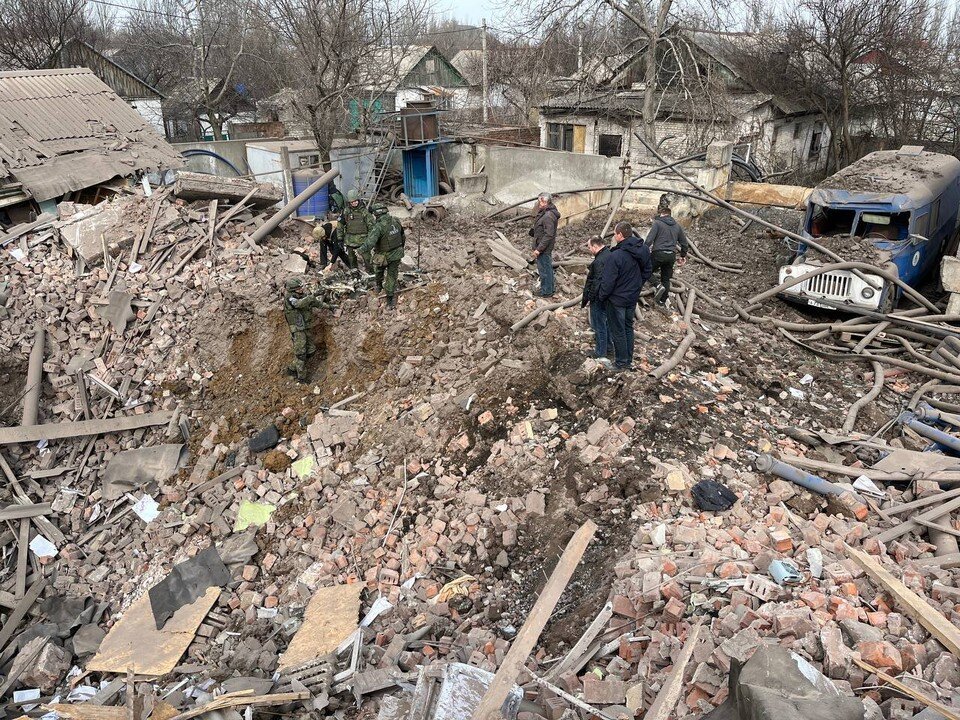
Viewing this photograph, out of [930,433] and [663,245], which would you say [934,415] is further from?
[663,245]

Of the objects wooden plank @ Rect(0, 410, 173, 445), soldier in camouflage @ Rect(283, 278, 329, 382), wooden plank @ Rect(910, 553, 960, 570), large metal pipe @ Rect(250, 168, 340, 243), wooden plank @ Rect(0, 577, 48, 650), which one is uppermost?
large metal pipe @ Rect(250, 168, 340, 243)

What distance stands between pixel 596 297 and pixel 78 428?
276 inches

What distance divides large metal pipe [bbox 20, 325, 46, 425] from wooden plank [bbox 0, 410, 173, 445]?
0.30 meters

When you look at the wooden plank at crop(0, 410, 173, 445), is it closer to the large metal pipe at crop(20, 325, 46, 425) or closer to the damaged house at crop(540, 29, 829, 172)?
the large metal pipe at crop(20, 325, 46, 425)

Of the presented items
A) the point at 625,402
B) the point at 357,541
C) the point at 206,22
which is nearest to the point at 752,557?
the point at 625,402

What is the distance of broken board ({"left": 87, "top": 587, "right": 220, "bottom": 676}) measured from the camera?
5914 mm

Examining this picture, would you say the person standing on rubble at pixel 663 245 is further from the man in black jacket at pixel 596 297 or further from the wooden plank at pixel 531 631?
the wooden plank at pixel 531 631

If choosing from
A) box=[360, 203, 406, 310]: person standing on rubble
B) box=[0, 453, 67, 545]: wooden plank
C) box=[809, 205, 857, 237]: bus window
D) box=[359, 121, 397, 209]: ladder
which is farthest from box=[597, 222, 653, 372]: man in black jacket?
box=[359, 121, 397, 209]: ladder

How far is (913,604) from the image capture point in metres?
4.12

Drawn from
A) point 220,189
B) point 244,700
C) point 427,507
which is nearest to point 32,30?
point 220,189

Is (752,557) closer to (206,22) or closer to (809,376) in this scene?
(809,376)

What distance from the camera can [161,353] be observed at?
9203 millimetres

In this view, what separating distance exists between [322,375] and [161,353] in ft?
8.08

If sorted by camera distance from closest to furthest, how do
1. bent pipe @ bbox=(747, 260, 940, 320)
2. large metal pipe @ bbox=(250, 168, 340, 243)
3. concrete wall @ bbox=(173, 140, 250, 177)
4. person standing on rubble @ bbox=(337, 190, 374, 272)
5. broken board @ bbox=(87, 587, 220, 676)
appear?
1. broken board @ bbox=(87, 587, 220, 676)
2. bent pipe @ bbox=(747, 260, 940, 320)
3. person standing on rubble @ bbox=(337, 190, 374, 272)
4. large metal pipe @ bbox=(250, 168, 340, 243)
5. concrete wall @ bbox=(173, 140, 250, 177)
